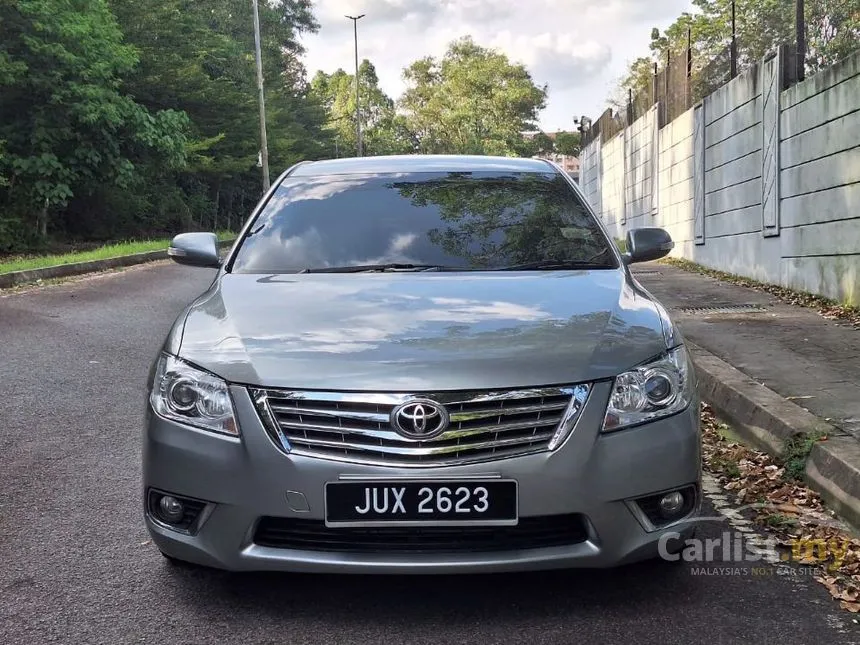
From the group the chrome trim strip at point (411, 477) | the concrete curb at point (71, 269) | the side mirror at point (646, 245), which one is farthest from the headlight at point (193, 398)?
the concrete curb at point (71, 269)

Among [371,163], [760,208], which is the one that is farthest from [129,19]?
[371,163]

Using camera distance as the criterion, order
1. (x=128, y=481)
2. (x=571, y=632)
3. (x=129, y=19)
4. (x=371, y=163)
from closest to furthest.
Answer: (x=571, y=632) → (x=128, y=481) → (x=371, y=163) → (x=129, y=19)

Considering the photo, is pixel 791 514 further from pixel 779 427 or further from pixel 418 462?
pixel 418 462

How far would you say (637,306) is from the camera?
3.23 m

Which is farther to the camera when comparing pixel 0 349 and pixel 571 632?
pixel 0 349

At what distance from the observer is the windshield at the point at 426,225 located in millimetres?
3775

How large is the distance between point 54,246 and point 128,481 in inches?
785

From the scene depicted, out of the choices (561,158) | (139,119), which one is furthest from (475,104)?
(139,119)

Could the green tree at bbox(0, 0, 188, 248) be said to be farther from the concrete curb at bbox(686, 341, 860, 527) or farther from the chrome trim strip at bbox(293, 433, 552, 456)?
the chrome trim strip at bbox(293, 433, 552, 456)

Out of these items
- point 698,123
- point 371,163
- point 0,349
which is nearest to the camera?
point 371,163

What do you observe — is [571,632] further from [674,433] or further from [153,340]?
[153,340]

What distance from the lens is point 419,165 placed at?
4.50m

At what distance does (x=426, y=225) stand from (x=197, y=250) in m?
1.06

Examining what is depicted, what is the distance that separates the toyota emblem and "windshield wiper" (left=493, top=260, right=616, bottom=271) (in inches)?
46.3
